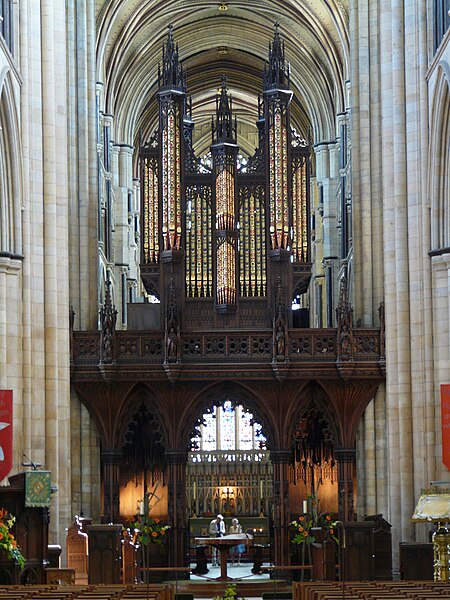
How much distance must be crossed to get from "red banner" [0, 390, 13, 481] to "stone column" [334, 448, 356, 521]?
35.2 ft

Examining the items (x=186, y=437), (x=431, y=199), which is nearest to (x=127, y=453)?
(x=186, y=437)

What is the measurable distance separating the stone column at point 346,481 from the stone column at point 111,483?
5.00m

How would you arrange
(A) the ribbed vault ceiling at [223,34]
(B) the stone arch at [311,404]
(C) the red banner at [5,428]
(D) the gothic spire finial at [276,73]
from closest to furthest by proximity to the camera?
(C) the red banner at [5,428], (B) the stone arch at [311,404], (D) the gothic spire finial at [276,73], (A) the ribbed vault ceiling at [223,34]

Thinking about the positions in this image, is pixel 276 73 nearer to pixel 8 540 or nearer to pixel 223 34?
pixel 223 34

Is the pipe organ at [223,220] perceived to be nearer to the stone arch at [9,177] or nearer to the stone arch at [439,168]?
the stone arch at [439,168]

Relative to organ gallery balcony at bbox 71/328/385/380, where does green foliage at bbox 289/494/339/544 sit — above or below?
below

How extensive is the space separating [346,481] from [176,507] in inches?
152

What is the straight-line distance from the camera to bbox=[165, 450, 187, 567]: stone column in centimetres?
3073

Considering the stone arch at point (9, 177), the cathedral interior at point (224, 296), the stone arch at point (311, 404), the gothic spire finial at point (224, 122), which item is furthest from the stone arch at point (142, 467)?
the stone arch at point (9, 177)

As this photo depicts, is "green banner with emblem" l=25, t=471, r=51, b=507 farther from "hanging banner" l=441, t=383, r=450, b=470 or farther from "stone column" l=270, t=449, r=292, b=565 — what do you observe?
"stone column" l=270, t=449, r=292, b=565

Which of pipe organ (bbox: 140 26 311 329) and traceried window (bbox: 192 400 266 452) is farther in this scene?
traceried window (bbox: 192 400 266 452)

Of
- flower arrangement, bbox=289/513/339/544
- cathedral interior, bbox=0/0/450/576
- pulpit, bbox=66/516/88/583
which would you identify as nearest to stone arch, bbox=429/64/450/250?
cathedral interior, bbox=0/0/450/576

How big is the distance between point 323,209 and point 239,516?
10414mm

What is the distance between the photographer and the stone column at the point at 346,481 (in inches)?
1218
